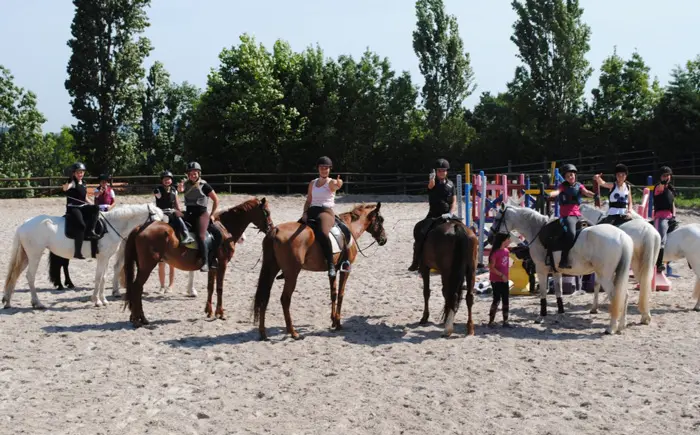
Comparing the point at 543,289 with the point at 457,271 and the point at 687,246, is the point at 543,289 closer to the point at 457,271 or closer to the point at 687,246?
the point at 457,271

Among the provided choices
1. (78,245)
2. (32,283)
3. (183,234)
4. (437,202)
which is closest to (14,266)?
(32,283)

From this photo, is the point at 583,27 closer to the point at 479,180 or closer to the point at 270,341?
the point at 479,180

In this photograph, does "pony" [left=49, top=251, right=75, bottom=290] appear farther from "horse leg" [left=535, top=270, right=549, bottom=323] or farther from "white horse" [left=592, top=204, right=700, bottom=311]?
"white horse" [left=592, top=204, right=700, bottom=311]

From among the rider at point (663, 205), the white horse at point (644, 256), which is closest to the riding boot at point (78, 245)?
the white horse at point (644, 256)

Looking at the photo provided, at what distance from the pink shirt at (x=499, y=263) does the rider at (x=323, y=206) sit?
2170mm

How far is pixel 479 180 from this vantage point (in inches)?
565

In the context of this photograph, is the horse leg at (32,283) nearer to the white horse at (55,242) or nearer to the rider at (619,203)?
the white horse at (55,242)

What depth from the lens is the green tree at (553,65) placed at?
31078mm

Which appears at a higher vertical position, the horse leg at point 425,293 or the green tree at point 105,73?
the green tree at point 105,73

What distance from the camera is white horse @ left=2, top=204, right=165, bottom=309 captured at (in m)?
10.8

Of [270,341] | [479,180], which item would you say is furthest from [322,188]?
[479,180]

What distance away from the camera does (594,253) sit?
31.4 ft

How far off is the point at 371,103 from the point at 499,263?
25776 mm

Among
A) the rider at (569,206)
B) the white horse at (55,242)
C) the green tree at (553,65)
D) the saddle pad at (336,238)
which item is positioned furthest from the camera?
the green tree at (553,65)
